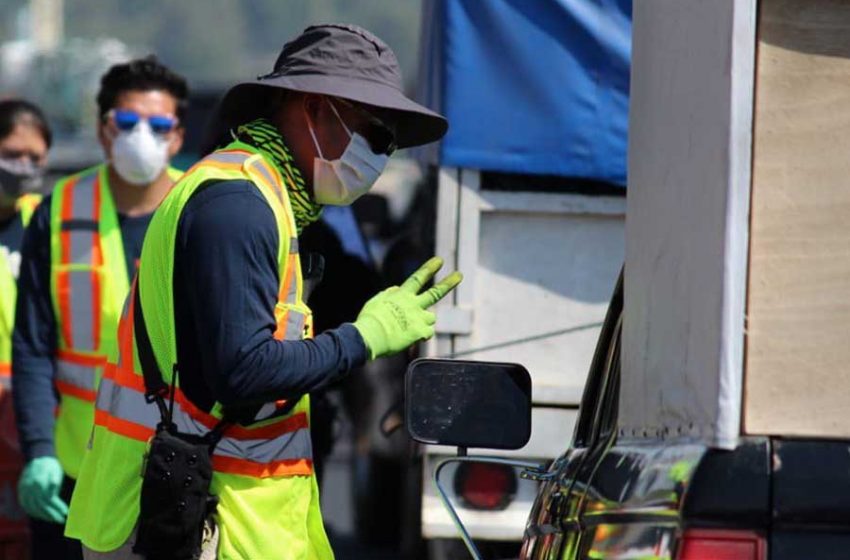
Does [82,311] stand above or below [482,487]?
above

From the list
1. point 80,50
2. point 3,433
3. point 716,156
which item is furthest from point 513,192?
point 80,50

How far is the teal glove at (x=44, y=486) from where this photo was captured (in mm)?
5480

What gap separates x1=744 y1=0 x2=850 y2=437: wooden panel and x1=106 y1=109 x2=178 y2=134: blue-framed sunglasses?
12.2 ft

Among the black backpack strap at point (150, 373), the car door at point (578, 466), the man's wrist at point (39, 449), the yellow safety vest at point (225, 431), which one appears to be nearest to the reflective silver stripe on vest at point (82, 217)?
the man's wrist at point (39, 449)

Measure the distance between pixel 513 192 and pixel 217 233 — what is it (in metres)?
2.45

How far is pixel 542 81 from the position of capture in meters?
5.84

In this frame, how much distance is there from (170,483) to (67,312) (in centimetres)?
212

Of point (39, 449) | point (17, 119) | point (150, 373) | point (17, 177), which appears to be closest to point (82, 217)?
point (39, 449)

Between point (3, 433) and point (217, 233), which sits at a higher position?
point (217, 233)

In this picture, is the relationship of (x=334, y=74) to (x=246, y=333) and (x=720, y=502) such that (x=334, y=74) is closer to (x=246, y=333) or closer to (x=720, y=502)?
(x=246, y=333)

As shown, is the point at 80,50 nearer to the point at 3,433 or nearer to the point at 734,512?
the point at 3,433

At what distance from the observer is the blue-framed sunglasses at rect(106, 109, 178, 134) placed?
596cm

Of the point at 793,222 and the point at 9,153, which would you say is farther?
the point at 9,153

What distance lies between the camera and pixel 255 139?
3.79 m
